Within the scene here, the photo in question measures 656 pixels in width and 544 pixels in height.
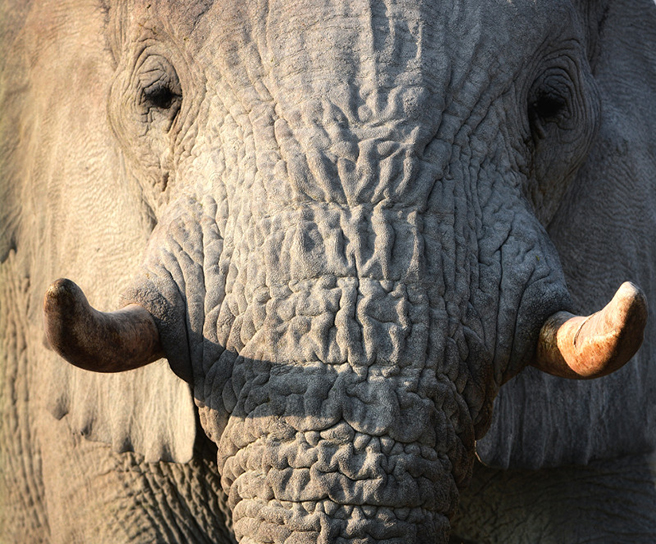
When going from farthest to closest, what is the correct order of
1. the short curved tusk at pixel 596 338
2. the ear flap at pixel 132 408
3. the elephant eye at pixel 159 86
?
the ear flap at pixel 132 408 → the elephant eye at pixel 159 86 → the short curved tusk at pixel 596 338

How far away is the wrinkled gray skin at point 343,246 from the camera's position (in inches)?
69.0

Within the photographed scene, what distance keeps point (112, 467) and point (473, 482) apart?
0.89 m

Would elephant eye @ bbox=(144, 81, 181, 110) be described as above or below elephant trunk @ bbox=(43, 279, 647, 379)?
above

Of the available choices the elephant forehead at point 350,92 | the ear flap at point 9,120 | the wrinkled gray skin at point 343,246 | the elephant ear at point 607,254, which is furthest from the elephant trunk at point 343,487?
the ear flap at point 9,120

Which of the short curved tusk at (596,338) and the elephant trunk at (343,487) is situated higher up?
the short curved tusk at (596,338)

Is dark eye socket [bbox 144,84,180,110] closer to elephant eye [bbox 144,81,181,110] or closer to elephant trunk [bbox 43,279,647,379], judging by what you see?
elephant eye [bbox 144,81,181,110]

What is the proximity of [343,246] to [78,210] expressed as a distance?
996 mm

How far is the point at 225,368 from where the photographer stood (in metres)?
1.84

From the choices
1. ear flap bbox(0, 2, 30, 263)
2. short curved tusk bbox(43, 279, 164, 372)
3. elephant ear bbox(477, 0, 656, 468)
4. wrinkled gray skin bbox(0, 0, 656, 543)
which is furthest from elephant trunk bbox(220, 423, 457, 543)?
ear flap bbox(0, 2, 30, 263)

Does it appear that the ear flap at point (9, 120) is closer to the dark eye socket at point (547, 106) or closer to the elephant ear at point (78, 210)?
the elephant ear at point (78, 210)

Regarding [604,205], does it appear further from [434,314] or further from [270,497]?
[270,497]

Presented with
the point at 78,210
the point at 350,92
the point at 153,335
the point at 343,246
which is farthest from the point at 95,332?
the point at 78,210

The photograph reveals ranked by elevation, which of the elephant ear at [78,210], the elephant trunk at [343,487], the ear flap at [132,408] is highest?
the elephant ear at [78,210]

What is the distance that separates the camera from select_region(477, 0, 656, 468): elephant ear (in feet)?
7.62
